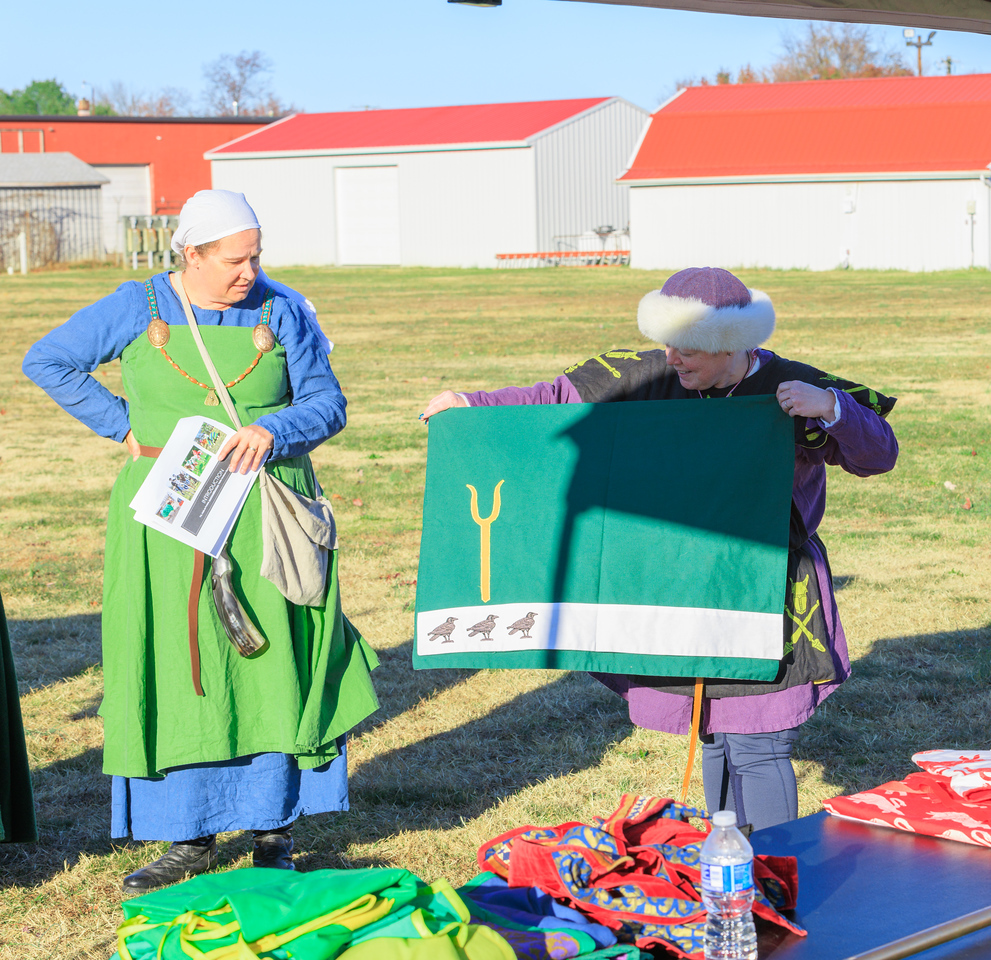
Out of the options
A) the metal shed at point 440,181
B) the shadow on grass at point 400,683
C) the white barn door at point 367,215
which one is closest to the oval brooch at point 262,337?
the shadow on grass at point 400,683

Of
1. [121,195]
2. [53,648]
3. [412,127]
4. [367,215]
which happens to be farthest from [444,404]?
[121,195]

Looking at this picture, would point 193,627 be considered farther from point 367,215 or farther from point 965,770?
point 367,215

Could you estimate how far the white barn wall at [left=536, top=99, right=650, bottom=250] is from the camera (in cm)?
4188

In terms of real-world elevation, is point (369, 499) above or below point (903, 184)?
below

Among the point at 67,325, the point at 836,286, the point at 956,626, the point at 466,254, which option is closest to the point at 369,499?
the point at 956,626

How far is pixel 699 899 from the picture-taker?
244 centimetres

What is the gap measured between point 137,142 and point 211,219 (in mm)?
52119

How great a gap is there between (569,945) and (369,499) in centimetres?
742

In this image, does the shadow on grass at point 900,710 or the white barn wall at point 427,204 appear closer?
the shadow on grass at point 900,710

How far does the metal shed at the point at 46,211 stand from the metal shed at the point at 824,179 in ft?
61.9

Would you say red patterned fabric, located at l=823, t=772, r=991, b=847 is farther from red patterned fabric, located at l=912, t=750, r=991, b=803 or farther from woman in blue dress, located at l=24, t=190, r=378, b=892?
woman in blue dress, located at l=24, t=190, r=378, b=892

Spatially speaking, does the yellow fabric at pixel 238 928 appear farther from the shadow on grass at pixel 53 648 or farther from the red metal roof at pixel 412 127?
the red metal roof at pixel 412 127

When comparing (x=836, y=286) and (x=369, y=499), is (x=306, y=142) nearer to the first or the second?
(x=836, y=286)

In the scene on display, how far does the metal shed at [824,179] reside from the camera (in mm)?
34406
